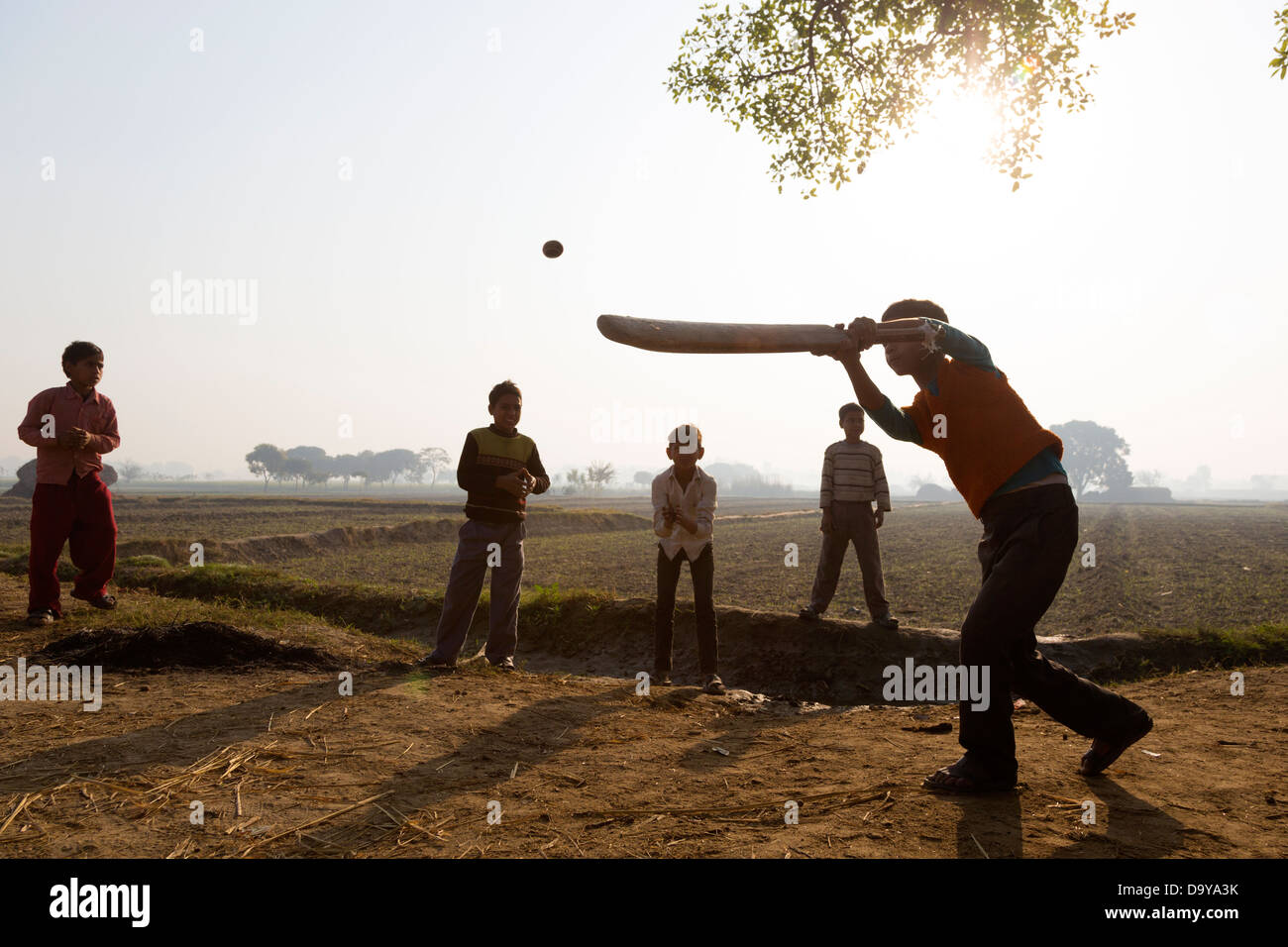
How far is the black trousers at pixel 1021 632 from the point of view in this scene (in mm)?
3201

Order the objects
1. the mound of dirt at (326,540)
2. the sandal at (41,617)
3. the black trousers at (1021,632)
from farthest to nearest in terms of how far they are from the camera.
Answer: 1. the mound of dirt at (326,540)
2. the sandal at (41,617)
3. the black trousers at (1021,632)

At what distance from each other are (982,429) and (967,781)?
58.8 inches

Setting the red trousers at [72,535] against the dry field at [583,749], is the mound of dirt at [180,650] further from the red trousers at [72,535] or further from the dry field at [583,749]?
the red trousers at [72,535]

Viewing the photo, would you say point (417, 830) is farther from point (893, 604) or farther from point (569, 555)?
point (569, 555)

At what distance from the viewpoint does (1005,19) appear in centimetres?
1156

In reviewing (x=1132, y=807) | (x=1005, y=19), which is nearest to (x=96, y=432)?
(x=1132, y=807)

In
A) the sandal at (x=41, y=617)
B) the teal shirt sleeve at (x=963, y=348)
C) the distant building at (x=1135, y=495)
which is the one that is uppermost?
the teal shirt sleeve at (x=963, y=348)

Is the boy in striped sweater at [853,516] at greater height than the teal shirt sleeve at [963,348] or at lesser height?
lesser

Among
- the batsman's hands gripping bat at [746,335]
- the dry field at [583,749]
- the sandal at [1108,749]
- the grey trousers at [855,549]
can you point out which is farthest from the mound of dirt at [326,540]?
the sandal at [1108,749]

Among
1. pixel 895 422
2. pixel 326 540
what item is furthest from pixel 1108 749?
pixel 326 540

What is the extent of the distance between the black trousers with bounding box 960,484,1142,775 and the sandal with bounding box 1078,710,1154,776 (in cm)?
4
